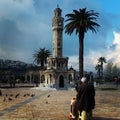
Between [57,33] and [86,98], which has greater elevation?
[57,33]

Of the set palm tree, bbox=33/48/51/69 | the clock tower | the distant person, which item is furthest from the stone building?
the distant person

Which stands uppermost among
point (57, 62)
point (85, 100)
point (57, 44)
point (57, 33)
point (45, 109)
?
point (57, 33)

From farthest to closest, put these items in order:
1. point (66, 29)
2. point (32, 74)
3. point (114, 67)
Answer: point (114, 67), point (32, 74), point (66, 29)

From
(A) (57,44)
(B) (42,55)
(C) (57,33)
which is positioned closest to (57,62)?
(A) (57,44)

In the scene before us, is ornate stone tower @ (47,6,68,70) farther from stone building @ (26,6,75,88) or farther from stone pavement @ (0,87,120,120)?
stone pavement @ (0,87,120,120)

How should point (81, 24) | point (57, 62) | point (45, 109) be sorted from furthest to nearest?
point (57, 62) → point (81, 24) → point (45, 109)

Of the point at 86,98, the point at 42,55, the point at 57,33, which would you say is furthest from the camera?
the point at 42,55

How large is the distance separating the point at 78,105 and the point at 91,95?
52 centimetres

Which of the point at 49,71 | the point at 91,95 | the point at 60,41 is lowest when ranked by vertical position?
the point at 91,95

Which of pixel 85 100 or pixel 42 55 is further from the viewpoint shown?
pixel 42 55

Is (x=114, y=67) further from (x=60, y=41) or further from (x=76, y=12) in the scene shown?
(x=76, y=12)

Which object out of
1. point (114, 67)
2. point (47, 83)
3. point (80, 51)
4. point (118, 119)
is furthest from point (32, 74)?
point (118, 119)

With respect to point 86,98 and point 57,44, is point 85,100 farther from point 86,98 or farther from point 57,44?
point 57,44

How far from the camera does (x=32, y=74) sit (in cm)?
12606
